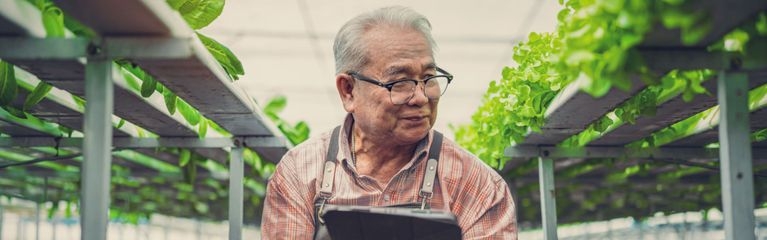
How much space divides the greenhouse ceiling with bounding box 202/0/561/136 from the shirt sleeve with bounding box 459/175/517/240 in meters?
2.28

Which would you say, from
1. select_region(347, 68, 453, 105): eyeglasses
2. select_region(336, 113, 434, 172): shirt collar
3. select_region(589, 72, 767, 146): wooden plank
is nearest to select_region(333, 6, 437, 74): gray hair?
select_region(347, 68, 453, 105): eyeglasses

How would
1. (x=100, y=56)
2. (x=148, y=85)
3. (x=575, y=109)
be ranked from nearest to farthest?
(x=100, y=56), (x=148, y=85), (x=575, y=109)

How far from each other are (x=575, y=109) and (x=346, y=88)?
0.62m

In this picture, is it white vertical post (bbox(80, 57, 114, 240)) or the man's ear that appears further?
the man's ear

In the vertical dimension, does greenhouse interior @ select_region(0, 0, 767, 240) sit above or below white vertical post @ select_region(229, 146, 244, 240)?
above

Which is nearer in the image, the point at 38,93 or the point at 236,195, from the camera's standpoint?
the point at 38,93

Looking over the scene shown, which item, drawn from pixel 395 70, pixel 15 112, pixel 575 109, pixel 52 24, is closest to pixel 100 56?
pixel 52 24

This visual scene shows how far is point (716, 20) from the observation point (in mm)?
1555

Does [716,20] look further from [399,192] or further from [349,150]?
[349,150]

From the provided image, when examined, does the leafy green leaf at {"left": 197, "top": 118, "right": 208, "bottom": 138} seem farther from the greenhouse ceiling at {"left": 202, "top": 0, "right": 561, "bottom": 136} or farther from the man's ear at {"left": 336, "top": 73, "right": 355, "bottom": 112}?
the greenhouse ceiling at {"left": 202, "top": 0, "right": 561, "bottom": 136}

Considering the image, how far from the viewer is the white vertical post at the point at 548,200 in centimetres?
380

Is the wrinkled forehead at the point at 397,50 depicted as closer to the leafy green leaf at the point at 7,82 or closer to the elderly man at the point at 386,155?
the elderly man at the point at 386,155

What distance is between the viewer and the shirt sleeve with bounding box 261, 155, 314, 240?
262 cm

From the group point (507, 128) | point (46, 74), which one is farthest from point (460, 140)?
point (46, 74)
